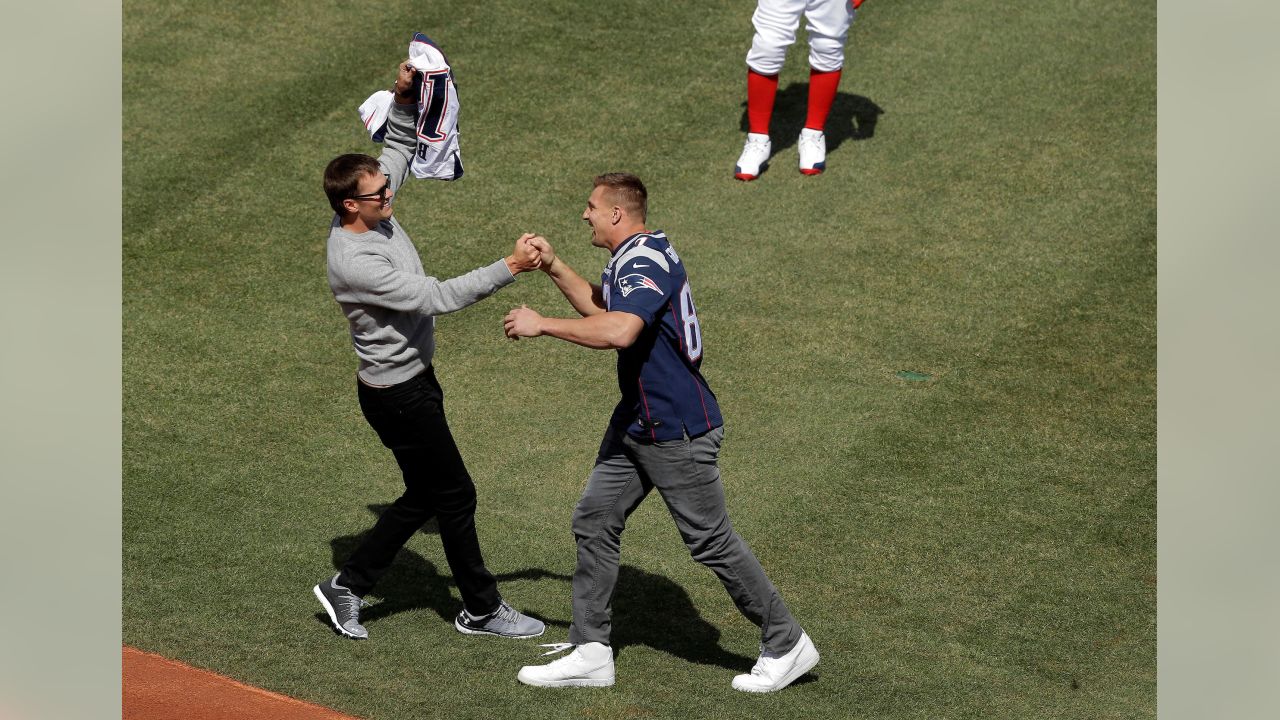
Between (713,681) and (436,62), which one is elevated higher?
(436,62)

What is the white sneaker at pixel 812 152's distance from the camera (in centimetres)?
903

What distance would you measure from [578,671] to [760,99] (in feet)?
17.4

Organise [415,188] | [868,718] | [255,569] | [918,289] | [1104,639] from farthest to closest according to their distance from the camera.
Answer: [415,188] < [918,289] < [255,569] < [1104,639] < [868,718]

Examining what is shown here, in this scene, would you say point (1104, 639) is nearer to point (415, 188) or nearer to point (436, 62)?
point (436, 62)

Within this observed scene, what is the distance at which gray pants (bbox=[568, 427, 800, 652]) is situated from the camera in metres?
4.45

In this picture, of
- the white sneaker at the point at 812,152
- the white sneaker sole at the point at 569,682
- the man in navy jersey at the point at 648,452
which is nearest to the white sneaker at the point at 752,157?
the white sneaker at the point at 812,152

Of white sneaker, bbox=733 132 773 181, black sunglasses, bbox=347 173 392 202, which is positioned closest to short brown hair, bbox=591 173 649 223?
black sunglasses, bbox=347 173 392 202

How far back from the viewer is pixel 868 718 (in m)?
4.49

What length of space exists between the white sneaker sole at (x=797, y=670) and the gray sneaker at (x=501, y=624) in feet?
3.03

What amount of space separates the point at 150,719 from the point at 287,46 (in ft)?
22.7

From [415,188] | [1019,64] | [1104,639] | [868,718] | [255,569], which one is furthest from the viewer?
[1019,64]

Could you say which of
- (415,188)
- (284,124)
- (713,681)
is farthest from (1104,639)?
(284,124)

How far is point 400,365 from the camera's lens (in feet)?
15.3

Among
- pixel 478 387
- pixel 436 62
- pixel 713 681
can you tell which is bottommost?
pixel 478 387
